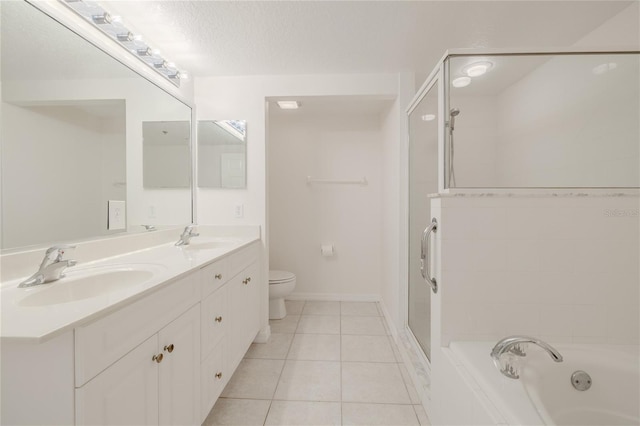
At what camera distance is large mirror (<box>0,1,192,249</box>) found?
3.13 ft

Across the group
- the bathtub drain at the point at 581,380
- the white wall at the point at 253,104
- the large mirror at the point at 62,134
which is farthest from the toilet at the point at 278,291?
the bathtub drain at the point at 581,380

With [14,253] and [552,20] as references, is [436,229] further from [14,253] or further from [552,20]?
[14,253]

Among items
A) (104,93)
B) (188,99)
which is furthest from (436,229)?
(188,99)

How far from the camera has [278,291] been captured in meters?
2.44

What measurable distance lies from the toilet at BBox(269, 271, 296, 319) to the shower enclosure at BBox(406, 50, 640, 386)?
128 cm

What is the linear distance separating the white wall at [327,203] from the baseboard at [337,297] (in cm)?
1

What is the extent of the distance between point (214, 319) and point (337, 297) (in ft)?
6.41

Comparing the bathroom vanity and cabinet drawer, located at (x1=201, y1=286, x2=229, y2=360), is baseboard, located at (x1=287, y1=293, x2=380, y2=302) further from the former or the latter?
cabinet drawer, located at (x1=201, y1=286, x2=229, y2=360)

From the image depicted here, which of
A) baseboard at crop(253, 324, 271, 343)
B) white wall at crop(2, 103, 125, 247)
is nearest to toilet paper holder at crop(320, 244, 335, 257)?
baseboard at crop(253, 324, 271, 343)

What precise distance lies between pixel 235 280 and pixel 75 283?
29.7 inches

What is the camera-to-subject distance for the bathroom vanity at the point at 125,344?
599 millimetres

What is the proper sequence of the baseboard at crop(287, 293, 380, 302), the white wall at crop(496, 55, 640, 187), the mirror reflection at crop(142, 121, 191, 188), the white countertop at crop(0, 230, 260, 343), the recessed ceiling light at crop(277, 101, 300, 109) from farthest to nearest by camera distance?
1. the baseboard at crop(287, 293, 380, 302)
2. the recessed ceiling light at crop(277, 101, 300, 109)
3. the mirror reflection at crop(142, 121, 191, 188)
4. the white wall at crop(496, 55, 640, 187)
5. the white countertop at crop(0, 230, 260, 343)

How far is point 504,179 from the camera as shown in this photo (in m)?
1.30

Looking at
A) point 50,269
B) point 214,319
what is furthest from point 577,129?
point 50,269
